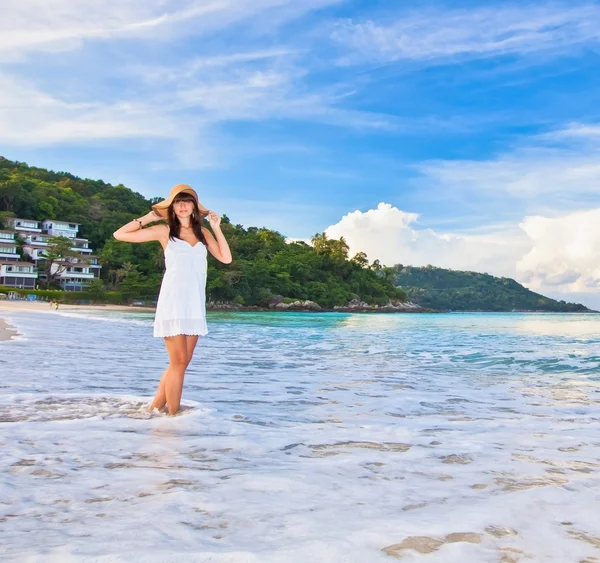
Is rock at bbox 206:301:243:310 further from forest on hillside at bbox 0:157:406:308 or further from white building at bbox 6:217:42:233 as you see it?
white building at bbox 6:217:42:233

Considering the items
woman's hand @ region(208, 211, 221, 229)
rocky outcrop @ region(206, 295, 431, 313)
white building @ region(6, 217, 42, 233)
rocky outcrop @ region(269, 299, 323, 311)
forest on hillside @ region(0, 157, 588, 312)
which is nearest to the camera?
woman's hand @ region(208, 211, 221, 229)

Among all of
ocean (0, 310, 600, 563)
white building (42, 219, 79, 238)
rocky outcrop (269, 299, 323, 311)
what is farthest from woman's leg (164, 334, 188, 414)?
white building (42, 219, 79, 238)

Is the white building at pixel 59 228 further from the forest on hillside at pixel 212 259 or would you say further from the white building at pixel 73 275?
the white building at pixel 73 275

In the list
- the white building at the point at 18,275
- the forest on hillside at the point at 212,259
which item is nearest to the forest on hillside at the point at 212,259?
the forest on hillside at the point at 212,259

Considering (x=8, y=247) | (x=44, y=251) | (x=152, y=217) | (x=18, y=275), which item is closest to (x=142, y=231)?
(x=152, y=217)

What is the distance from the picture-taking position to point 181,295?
4.64 meters

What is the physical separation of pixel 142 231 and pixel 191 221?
0.44 m

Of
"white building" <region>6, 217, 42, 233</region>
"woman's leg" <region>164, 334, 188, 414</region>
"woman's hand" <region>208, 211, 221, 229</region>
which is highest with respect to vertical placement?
"white building" <region>6, 217, 42, 233</region>

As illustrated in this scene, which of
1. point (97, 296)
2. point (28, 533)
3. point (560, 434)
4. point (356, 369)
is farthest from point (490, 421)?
point (97, 296)

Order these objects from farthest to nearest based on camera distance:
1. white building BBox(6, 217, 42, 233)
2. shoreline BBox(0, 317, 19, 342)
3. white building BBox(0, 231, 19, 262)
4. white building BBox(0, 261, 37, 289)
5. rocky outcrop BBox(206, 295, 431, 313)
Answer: rocky outcrop BBox(206, 295, 431, 313), white building BBox(6, 217, 42, 233), white building BBox(0, 231, 19, 262), white building BBox(0, 261, 37, 289), shoreline BBox(0, 317, 19, 342)

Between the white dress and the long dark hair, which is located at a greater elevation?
the long dark hair

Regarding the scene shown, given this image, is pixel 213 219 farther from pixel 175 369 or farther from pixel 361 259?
pixel 361 259

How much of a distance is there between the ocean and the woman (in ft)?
1.77

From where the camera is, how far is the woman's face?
15.5ft
